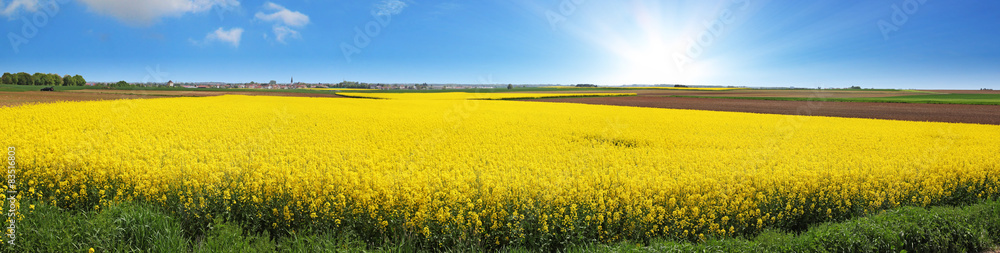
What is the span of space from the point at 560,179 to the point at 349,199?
371 centimetres

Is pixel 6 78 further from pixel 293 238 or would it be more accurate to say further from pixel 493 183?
pixel 493 183

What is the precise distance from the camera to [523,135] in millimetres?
15820

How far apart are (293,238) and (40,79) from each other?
15851 cm

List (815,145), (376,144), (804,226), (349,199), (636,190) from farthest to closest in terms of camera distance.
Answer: (815,145) < (376,144) < (804,226) < (636,190) < (349,199)

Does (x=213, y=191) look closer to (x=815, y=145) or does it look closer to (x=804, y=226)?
(x=804, y=226)

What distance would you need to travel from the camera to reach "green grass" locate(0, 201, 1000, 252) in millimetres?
5828

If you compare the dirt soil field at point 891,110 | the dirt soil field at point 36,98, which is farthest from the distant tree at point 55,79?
the dirt soil field at point 891,110

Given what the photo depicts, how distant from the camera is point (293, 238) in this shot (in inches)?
258

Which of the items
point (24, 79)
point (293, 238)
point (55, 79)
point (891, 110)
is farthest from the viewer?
point (55, 79)

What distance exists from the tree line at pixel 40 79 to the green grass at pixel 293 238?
149223 mm

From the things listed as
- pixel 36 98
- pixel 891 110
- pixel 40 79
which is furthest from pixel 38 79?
pixel 891 110

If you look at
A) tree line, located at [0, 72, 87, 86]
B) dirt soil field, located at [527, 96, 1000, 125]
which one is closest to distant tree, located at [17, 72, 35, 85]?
tree line, located at [0, 72, 87, 86]

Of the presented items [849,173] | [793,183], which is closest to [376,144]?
[793,183]

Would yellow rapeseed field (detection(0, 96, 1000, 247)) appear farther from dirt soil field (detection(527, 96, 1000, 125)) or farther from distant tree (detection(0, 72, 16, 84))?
distant tree (detection(0, 72, 16, 84))
